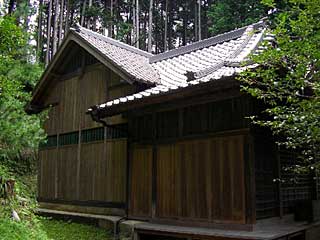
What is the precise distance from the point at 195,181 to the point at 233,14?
16686 millimetres

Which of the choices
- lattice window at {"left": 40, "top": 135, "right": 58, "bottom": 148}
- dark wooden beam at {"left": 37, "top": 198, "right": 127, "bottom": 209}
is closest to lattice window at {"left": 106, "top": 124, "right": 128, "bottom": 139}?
dark wooden beam at {"left": 37, "top": 198, "right": 127, "bottom": 209}

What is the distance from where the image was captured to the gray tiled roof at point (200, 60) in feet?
22.9

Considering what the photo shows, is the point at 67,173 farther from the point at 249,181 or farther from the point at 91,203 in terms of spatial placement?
the point at 249,181

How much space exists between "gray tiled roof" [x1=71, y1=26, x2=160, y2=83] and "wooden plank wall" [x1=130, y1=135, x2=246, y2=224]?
6.08 ft

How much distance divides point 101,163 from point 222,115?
4.02 metres

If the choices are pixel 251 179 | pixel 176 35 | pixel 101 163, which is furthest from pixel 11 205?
pixel 176 35

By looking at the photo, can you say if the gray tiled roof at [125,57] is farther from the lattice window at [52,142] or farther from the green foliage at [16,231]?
the green foliage at [16,231]

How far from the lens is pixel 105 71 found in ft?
32.7

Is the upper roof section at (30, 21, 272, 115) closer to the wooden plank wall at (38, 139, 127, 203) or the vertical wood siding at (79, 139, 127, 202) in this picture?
the vertical wood siding at (79, 139, 127, 202)

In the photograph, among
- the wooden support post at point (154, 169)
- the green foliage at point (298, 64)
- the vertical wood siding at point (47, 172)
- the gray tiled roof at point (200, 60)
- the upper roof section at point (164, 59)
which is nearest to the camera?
the green foliage at point (298, 64)

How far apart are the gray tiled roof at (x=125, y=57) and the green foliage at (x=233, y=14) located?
10.5 metres

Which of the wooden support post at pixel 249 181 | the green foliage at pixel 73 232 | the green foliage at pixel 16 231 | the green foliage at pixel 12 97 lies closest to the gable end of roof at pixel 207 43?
the wooden support post at pixel 249 181

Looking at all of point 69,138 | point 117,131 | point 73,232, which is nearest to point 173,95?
point 117,131

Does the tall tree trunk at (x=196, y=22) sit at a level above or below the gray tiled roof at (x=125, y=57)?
above
